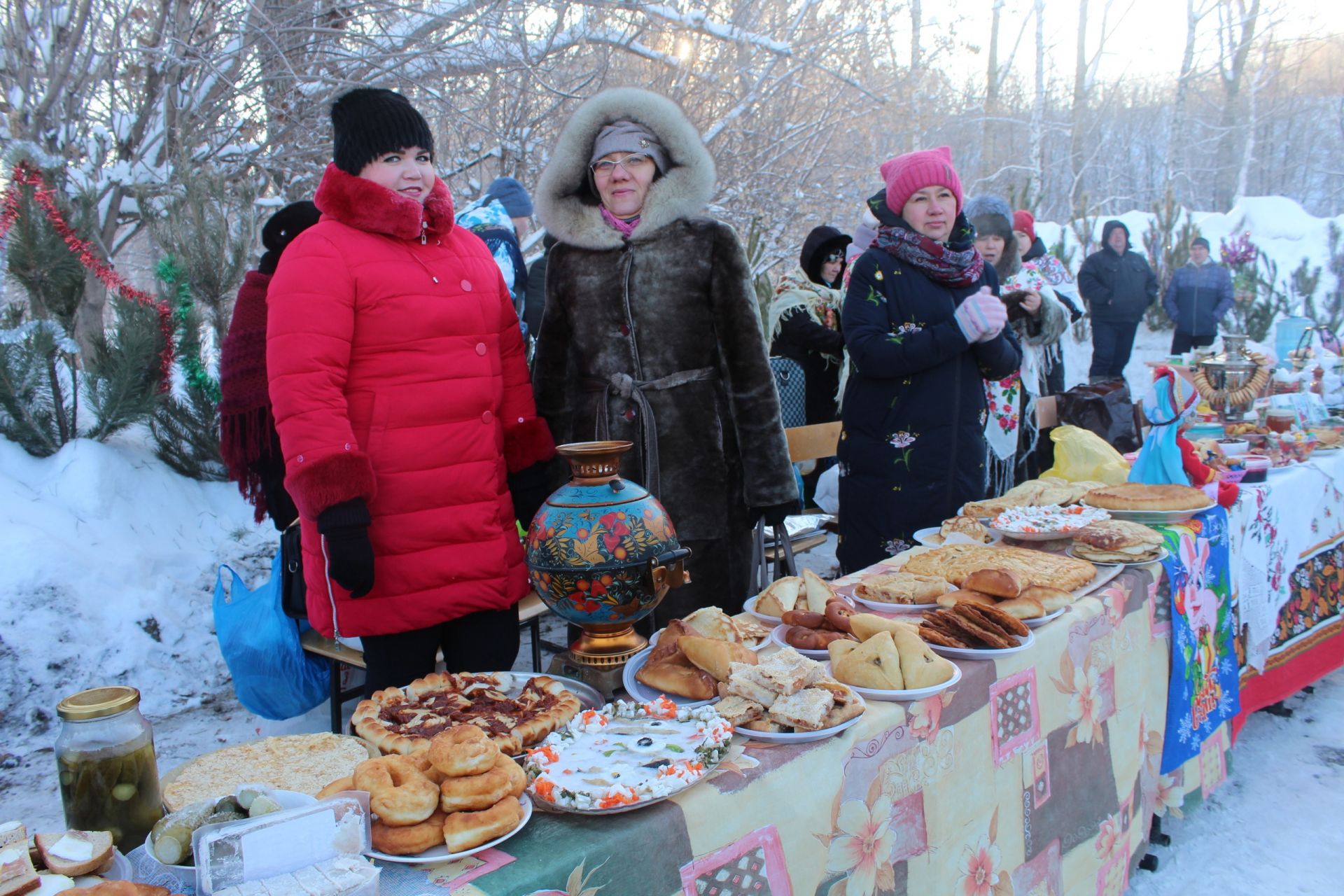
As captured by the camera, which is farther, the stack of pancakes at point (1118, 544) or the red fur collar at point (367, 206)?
the stack of pancakes at point (1118, 544)

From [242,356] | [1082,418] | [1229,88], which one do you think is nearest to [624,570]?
[242,356]

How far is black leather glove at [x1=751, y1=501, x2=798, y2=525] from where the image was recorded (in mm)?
2498

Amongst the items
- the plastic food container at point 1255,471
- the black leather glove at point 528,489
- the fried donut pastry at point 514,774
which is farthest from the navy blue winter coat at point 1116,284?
the fried donut pastry at point 514,774

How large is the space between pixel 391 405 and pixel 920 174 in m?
1.83

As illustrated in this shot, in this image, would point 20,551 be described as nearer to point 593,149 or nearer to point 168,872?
point 593,149

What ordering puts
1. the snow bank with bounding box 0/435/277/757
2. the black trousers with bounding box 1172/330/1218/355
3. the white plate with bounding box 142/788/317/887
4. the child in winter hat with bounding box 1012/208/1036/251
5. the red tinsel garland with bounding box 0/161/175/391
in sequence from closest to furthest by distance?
the white plate with bounding box 142/788/317/887, the snow bank with bounding box 0/435/277/757, the red tinsel garland with bounding box 0/161/175/391, the child in winter hat with bounding box 1012/208/1036/251, the black trousers with bounding box 1172/330/1218/355

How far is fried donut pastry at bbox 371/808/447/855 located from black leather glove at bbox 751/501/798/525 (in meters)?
1.58

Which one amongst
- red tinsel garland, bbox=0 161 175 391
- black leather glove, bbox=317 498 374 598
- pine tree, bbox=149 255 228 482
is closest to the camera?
black leather glove, bbox=317 498 374 598

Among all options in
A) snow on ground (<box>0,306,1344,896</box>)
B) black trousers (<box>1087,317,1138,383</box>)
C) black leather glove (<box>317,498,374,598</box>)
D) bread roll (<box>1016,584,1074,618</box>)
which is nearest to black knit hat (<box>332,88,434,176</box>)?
black leather glove (<box>317,498,374,598</box>)

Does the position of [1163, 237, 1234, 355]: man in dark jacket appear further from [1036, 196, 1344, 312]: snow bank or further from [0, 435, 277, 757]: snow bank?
[0, 435, 277, 757]: snow bank

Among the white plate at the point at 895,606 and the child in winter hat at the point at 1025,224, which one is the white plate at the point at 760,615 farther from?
the child in winter hat at the point at 1025,224

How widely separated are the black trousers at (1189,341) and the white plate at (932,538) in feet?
32.1

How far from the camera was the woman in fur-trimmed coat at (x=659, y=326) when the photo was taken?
243cm

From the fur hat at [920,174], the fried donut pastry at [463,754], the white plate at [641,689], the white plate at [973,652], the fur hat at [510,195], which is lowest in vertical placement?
the white plate at [973,652]
